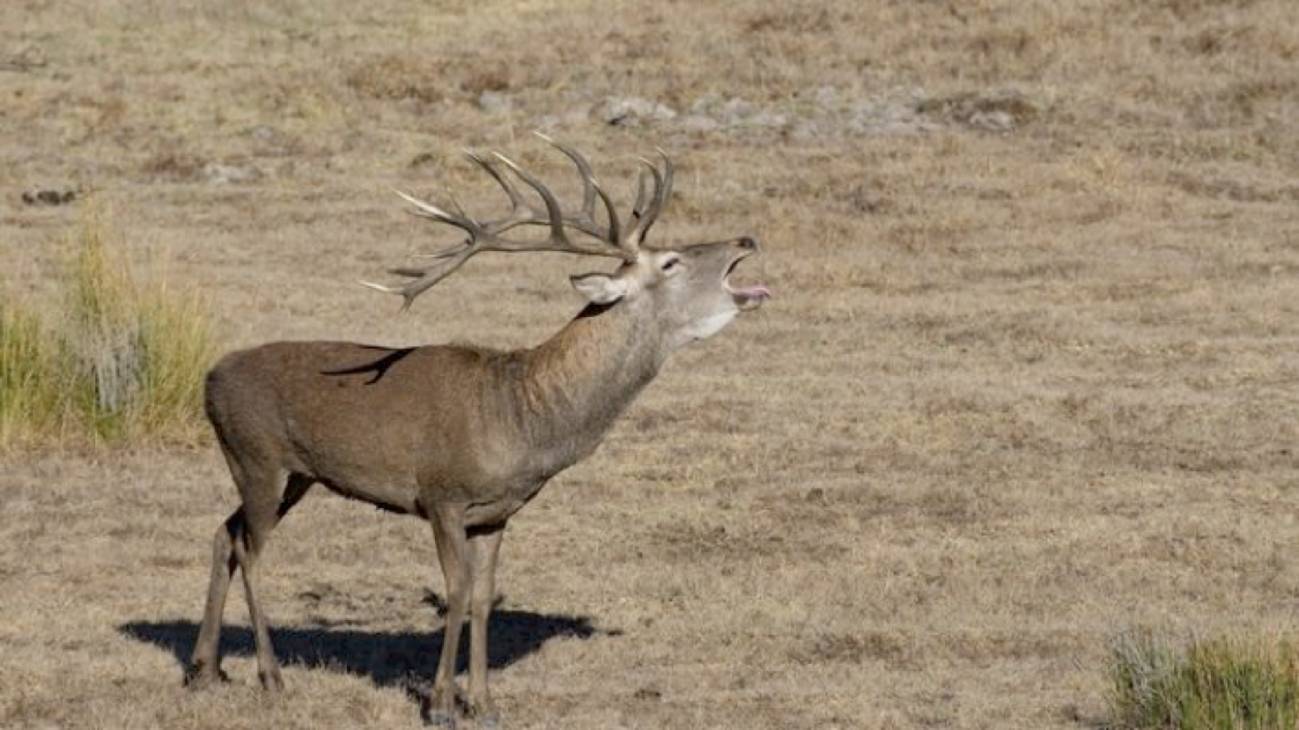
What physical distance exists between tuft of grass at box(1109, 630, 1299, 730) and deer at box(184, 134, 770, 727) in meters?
2.18

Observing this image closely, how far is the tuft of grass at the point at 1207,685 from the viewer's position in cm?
943

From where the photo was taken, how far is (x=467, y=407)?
10.5 m

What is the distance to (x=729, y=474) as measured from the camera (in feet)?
51.5

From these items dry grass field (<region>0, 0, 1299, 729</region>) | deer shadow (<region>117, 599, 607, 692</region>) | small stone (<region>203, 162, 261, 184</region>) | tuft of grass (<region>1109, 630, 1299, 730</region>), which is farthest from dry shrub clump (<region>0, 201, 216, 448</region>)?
small stone (<region>203, 162, 261, 184</region>)

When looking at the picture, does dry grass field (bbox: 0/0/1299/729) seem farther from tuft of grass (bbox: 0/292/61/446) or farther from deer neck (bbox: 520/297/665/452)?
deer neck (bbox: 520/297/665/452)

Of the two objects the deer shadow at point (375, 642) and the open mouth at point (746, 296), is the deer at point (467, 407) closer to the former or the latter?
the open mouth at point (746, 296)

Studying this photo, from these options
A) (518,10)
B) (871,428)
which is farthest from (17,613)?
(518,10)

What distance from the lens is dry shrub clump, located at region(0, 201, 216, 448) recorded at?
16.3 meters

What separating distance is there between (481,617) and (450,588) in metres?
0.26

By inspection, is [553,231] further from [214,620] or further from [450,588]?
[214,620]

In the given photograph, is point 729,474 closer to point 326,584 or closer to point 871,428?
point 871,428

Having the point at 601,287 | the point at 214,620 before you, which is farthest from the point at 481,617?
the point at 601,287

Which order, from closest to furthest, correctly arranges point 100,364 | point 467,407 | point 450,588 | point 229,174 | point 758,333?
point 450,588 → point 467,407 → point 100,364 → point 758,333 → point 229,174

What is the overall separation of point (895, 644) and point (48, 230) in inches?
557
